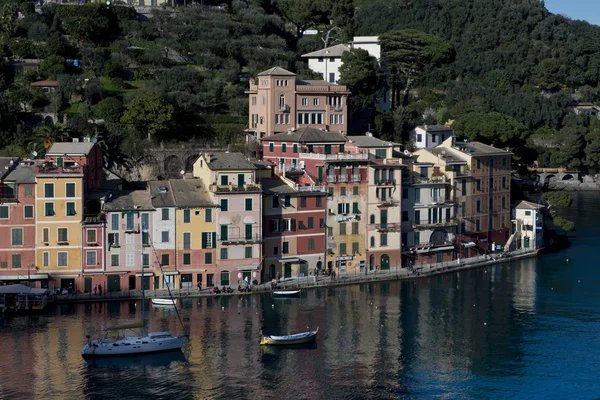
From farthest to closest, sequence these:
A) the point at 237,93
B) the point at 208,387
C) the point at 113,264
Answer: the point at 237,93 → the point at 113,264 → the point at 208,387

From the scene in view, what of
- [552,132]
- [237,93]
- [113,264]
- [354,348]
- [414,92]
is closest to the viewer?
[354,348]

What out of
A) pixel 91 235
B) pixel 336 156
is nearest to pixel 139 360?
pixel 91 235

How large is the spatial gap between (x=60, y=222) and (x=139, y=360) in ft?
44.6

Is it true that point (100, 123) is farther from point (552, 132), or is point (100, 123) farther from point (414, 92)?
point (552, 132)

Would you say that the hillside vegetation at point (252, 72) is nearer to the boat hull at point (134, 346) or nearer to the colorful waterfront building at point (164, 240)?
the colorful waterfront building at point (164, 240)

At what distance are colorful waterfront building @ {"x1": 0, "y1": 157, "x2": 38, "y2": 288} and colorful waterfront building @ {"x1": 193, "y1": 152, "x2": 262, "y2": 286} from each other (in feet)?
34.6

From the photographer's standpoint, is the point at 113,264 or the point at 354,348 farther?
the point at 113,264

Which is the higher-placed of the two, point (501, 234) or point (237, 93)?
point (237, 93)

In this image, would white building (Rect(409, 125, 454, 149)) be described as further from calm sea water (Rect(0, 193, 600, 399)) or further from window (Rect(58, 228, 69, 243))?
window (Rect(58, 228, 69, 243))

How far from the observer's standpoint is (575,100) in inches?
5399

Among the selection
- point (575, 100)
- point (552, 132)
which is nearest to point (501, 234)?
point (552, 132)

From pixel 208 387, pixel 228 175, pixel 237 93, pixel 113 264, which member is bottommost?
pixel 208 387

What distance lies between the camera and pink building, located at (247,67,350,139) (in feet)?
278

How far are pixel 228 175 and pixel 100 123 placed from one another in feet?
70.9
